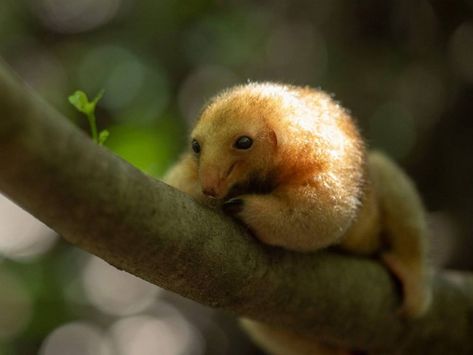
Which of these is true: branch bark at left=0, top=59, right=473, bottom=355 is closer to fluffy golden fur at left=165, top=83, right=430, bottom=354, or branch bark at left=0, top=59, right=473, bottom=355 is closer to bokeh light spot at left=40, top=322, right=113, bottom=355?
fluffy golden fur at left=165, top=83, right=430, bottom=354

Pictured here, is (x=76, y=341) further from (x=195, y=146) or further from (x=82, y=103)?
(x=82, y=103)

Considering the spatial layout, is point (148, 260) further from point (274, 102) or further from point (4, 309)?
point (4, 309)

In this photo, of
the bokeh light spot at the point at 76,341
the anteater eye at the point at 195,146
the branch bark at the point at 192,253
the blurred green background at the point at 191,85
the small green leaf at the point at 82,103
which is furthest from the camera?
the bokeh light spot at the point at 76,341

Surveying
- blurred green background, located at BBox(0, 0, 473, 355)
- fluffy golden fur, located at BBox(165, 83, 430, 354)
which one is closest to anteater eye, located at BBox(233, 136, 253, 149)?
fluffy golden fur, located at BBox(165, 83, 430, 354)

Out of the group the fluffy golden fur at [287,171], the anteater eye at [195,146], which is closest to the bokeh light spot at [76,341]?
the fluffy golden fur at [287,171]

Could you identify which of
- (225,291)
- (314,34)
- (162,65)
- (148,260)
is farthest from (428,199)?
(148,260)

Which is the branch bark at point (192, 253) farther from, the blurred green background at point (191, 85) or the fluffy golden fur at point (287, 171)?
the blurred green background at point (191, 85)
